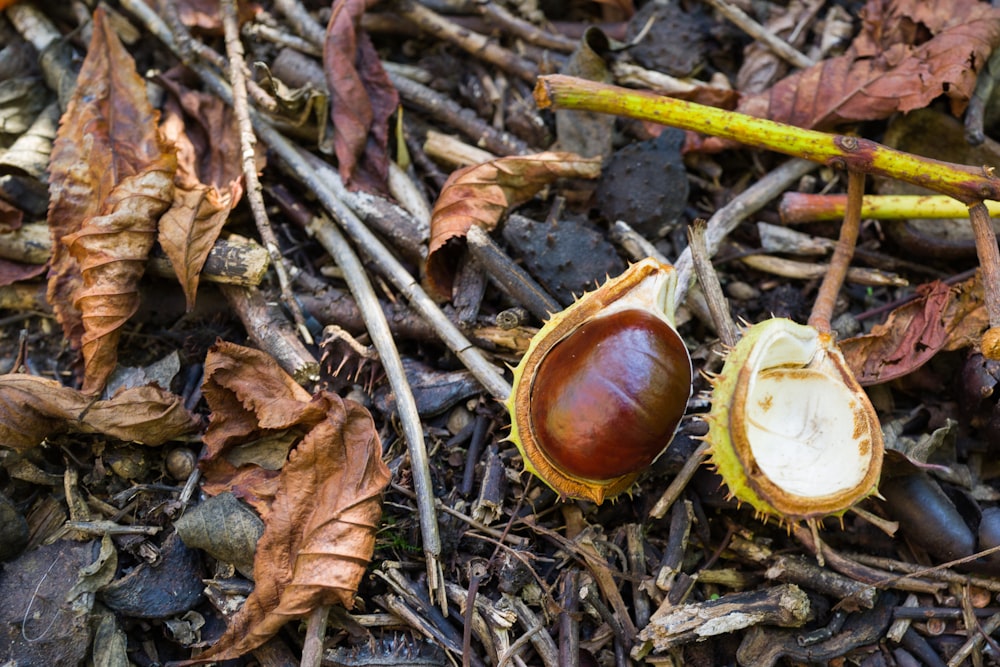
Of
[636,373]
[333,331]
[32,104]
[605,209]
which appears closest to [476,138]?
[605,209]

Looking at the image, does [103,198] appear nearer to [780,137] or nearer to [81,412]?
[81,412]

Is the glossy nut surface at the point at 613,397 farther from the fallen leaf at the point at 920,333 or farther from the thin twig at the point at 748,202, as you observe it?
the fallen leaf at the point at 920,333

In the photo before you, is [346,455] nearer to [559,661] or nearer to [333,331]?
[333,331]

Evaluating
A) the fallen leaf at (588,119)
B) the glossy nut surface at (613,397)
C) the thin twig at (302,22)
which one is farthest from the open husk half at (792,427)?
the thin twig at (302,22)

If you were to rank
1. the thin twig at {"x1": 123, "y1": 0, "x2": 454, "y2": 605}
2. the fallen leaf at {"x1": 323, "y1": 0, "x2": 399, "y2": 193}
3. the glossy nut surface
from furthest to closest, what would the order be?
the fallen leaf at {"x1": 323, "y1": 0, "x2": 399, "y2": 193}, the thin twig at {"x1": 123, "y1": 0, "x2": 454, "y2": 605}, the glossy nut surface

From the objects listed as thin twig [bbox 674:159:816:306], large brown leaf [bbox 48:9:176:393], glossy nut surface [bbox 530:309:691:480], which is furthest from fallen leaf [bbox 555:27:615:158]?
large brown leaf [bbox 48:9:176:393]

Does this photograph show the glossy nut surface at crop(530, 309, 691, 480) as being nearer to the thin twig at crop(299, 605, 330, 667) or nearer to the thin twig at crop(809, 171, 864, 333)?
the thin twig at crop(809, 171, 864, 333)

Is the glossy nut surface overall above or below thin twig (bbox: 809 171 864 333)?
below
